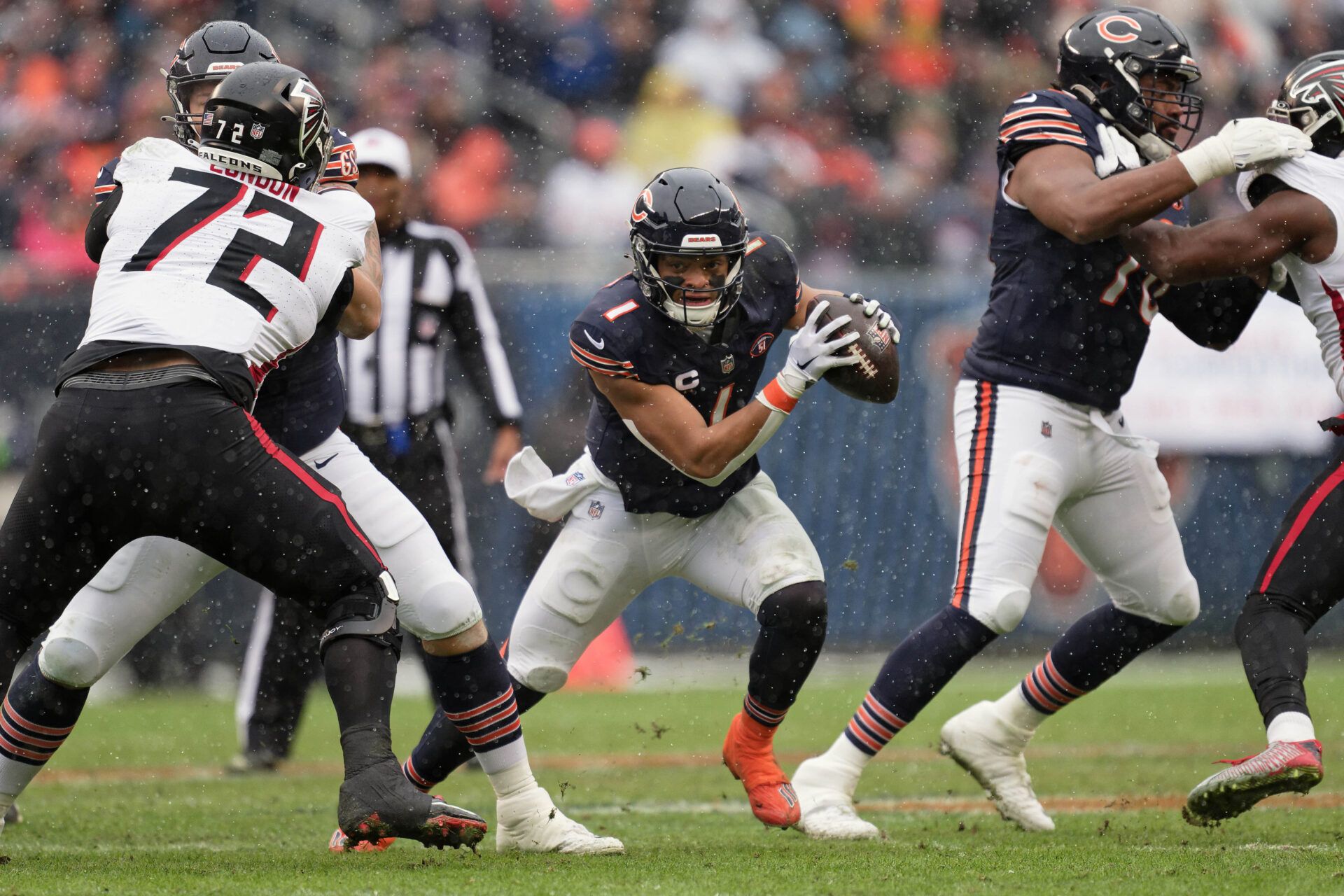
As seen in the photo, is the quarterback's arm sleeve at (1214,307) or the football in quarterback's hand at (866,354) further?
the quarterback's arm sleeve at (1214,307)

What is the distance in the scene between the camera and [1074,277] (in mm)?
4227

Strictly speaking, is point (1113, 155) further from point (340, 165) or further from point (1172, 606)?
point (340, 165)

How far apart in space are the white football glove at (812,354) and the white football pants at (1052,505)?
0.57 m

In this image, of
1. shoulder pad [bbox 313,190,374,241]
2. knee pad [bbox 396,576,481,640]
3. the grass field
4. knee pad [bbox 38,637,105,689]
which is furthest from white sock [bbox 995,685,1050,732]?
knee pad [bbox 38,637,105,689]

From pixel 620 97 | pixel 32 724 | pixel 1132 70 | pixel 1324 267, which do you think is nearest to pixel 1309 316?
pixel 1324 267

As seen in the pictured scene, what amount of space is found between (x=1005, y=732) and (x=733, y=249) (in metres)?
1.59

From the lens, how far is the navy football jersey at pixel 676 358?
3914 millimetres

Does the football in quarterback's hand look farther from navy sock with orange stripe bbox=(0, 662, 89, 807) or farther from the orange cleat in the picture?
navy sock with orange stripe bbox=(0, 662, 89, 807)

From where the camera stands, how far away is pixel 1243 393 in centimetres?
874

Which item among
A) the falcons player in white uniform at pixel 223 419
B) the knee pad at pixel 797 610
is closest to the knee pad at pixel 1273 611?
the knee pad at pixel 797 610

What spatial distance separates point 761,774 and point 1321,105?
2.14m

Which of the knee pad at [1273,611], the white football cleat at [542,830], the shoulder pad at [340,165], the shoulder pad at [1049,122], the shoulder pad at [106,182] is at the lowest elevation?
the white football cleat at [542,830]

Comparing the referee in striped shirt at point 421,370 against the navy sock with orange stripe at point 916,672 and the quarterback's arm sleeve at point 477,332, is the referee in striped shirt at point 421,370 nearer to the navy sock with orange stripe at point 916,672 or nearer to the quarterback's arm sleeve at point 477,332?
the quarterback's arm sleeve at point 477,332

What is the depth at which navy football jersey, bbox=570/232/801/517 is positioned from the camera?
391cm
